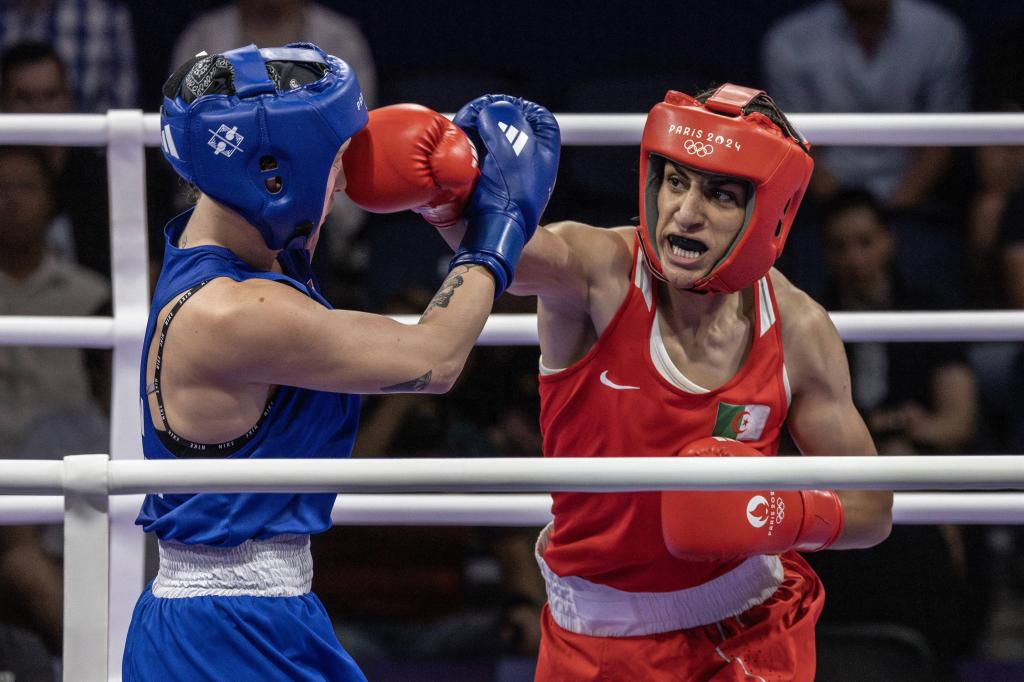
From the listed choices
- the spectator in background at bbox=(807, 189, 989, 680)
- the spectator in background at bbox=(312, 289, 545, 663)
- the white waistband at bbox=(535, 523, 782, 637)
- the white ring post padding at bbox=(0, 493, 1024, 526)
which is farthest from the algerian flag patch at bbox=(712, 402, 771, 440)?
the spectator in background at bbox=(312, 289, 545, 663)

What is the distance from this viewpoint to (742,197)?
2066mm

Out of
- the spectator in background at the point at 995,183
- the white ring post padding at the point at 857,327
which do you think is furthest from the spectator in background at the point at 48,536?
the spectator in background at the point at 995,183

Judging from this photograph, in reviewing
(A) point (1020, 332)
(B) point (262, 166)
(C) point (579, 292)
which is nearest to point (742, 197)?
(C) point (579, 292)

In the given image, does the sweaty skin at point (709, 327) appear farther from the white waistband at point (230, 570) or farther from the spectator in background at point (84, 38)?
the spectator in background at point (84, 38)

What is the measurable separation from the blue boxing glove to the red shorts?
666 millimetres

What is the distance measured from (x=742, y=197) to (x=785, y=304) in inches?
9.7

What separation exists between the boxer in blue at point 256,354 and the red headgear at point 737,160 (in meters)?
0.36

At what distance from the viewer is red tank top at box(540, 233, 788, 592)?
210 cm

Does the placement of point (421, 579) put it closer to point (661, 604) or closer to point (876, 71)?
point (661, 604)

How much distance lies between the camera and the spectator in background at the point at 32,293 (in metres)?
3.76

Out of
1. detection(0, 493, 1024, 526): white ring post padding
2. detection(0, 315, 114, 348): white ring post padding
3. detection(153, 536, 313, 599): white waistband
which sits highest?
detection(0, 315, 114, 348): white ring post padding

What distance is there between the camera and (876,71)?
4324 millimetres

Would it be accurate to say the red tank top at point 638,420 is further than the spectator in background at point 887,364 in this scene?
No

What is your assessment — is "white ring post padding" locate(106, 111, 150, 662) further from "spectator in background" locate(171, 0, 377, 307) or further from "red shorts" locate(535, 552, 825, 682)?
"spectator in background" locate(171, 0, 377, 307)
